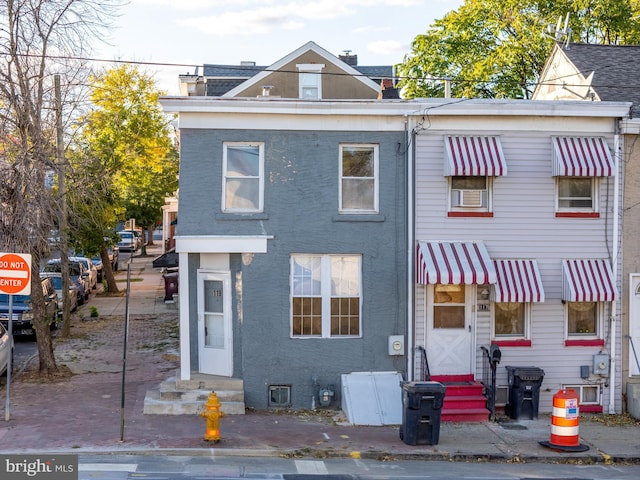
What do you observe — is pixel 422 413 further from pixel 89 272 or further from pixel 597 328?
pixel 89 272

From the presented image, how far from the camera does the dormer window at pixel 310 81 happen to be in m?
30.0

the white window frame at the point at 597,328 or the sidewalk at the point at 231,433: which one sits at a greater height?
the white window frame at the point at 597,328

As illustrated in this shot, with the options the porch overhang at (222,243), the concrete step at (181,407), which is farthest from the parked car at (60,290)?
the concrete step at (181,407)

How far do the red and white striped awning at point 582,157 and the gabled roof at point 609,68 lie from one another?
1751mm

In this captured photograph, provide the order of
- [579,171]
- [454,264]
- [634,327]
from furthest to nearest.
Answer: [634,327], [579,171], [454,264]

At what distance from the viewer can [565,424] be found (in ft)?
46.3

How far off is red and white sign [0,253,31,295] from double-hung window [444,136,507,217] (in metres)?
8.08

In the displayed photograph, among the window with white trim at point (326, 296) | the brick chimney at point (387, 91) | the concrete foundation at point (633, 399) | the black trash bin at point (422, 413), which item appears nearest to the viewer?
the black trash bin at point (422, 413)

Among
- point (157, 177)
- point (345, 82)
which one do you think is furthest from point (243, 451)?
point (157, 177)

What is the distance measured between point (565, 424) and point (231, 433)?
18.5 feet

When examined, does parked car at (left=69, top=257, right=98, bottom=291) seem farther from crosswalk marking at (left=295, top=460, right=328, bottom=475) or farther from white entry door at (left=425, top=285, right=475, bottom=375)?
crosswalk marking at (left=295, top=460, right=328, bottom=475)

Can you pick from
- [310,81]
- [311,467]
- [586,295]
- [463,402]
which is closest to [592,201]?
[586,295]

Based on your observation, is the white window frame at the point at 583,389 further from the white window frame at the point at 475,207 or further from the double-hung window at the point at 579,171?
the white window frame at the point at 475,207

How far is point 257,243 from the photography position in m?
16.4
